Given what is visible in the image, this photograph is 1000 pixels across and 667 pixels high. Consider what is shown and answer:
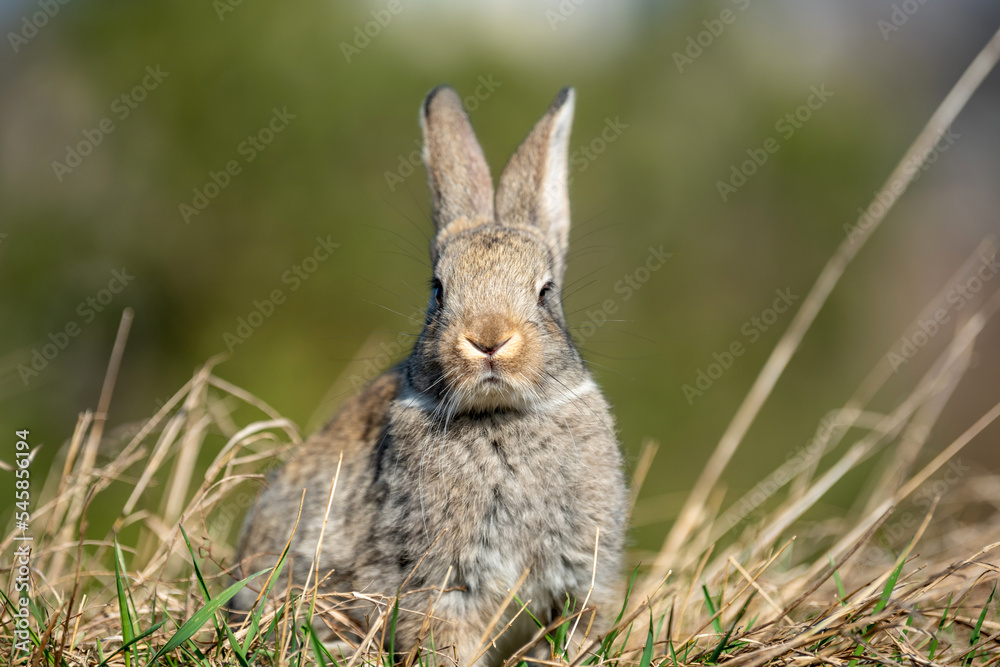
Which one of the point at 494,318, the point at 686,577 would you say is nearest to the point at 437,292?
the point at 494,318

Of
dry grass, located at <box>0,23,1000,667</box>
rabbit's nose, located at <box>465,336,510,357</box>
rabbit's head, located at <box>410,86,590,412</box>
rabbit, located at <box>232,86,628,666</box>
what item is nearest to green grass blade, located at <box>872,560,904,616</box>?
dry grass, located at <box>0,23,1000,667</box>

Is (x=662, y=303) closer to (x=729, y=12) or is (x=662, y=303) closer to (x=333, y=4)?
(x=729, y=12)

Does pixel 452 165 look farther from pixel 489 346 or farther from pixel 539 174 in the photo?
pixel 489 346

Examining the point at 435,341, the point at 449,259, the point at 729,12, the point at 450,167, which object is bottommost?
the point at 435,341

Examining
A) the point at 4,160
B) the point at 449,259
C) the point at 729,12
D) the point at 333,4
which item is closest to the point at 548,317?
the point at 449,259

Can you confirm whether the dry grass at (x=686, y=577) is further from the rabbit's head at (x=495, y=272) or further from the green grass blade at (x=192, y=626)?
the rabbit's head at (x=495, y=272)
